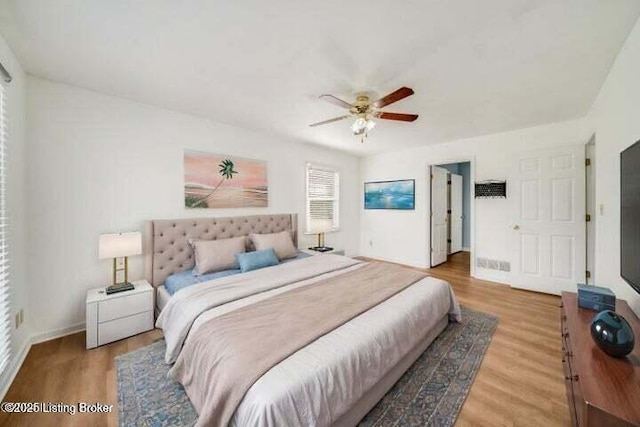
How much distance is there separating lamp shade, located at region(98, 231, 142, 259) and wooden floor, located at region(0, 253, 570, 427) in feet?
2.75

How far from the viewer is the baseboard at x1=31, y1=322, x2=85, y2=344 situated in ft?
7.57

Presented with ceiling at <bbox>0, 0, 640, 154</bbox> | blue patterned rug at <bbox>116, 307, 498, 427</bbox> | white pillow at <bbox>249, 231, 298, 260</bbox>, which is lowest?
blue patterned rug at <bbox>116, 307, 498, 427</bbox>

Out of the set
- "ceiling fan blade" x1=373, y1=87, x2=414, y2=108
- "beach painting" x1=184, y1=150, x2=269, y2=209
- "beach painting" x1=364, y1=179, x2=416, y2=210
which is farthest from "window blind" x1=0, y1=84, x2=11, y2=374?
"beach painting" x1=364, y1=179, x2=416, y2=210

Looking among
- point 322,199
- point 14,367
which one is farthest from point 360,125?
point 14,367

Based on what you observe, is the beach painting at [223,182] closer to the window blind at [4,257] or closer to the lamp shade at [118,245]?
the lamp shade at [118,245]

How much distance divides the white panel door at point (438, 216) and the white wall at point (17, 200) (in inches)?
222

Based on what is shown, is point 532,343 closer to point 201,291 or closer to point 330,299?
point 330,299

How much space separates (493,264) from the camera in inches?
164

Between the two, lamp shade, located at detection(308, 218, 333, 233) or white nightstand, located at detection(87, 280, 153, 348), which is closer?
white nightstand, located at detection(87, 280, 153, 348)

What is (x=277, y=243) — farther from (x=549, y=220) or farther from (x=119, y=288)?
(x=549, y=220)

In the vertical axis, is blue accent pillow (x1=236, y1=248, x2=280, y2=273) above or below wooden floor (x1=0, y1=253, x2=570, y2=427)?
above

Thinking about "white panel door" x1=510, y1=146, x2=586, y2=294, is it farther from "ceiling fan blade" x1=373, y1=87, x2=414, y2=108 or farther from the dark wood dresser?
"ceiling fan blade" x1=373, y1=87, x2=414, y2=108

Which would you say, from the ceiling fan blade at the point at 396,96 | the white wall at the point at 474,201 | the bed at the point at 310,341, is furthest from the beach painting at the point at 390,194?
the ceiling fan blade at the point at 396,96

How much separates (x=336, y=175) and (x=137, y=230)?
3.72 m
